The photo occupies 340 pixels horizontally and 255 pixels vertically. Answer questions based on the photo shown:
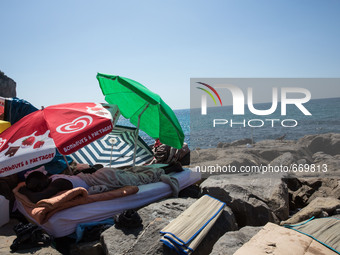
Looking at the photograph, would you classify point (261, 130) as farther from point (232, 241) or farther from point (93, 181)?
point (232, 241)

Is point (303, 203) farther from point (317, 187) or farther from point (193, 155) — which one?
point (193, 155)

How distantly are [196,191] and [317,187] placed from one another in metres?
2.50

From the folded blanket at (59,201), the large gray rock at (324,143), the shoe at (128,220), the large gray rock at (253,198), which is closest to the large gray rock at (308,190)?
the large gray rock at (253,198)

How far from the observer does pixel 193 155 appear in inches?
425

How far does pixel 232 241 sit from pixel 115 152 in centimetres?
470

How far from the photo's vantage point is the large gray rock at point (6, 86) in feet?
174

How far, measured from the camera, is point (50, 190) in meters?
4.07

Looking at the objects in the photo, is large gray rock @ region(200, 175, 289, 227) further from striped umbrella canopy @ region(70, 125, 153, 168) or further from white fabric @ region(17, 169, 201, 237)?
striped umbrella canopy @ region(70, 125, 153, 168)

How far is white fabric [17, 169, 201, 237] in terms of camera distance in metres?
3.77

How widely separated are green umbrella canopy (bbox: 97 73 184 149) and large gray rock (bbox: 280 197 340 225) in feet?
7.93

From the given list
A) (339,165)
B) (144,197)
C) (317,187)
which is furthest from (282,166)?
(144,197)

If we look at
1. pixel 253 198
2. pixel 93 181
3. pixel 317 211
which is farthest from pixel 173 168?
pixel 317 211

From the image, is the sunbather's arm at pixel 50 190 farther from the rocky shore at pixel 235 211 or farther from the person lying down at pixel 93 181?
the rocky shore at pixel 235 211

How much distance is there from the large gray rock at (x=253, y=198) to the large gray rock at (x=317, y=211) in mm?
344
